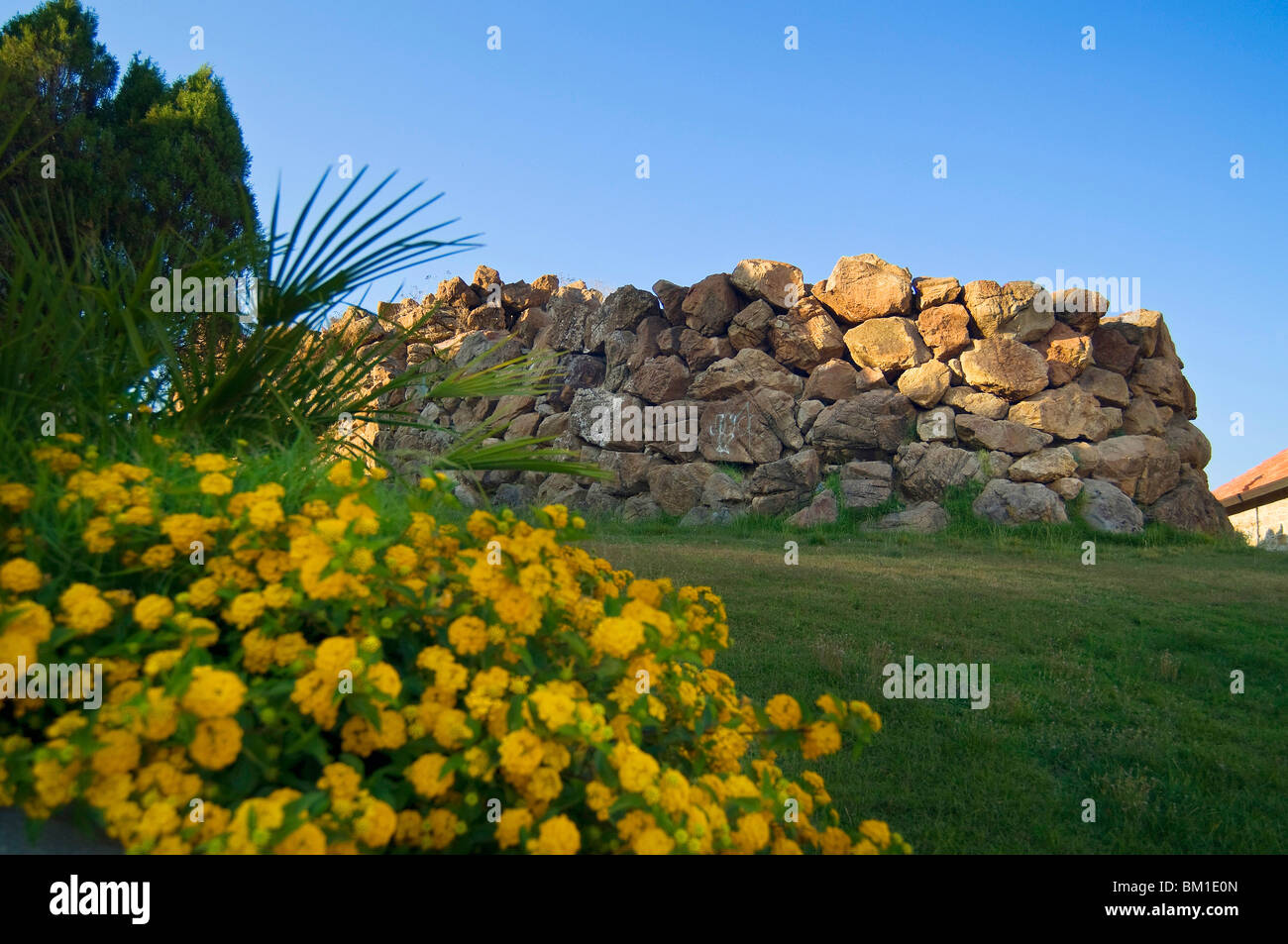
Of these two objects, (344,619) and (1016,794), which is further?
(1016,794)

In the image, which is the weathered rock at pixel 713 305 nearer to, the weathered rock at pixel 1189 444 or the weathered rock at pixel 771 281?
the weathered rock at pixel 771 281

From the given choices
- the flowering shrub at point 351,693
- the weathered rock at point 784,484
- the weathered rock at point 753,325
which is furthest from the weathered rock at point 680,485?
the flowering shrub at point 351,693

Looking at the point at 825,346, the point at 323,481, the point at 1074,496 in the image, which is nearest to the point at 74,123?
the point at 825,346

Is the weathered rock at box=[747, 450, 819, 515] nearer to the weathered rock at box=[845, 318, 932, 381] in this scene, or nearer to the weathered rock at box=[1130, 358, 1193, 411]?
the weathered rock at box=[845, 318, 932, 381]

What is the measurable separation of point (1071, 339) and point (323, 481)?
1060cm

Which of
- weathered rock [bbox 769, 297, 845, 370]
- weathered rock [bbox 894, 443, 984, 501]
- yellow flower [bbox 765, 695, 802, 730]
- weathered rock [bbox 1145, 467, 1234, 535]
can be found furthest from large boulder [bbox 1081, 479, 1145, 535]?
yellow flower [bbox 765, 695, 802, 730]

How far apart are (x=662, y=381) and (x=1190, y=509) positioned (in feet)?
20.4

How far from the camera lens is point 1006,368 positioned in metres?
10.6

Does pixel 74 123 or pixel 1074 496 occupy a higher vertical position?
pixel 74 123

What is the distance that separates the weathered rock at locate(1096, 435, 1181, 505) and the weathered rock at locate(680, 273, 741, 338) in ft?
15.4

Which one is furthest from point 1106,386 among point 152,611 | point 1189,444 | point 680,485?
point 152,611

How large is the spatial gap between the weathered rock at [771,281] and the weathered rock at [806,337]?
19 cm

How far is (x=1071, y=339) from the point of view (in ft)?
36.0
